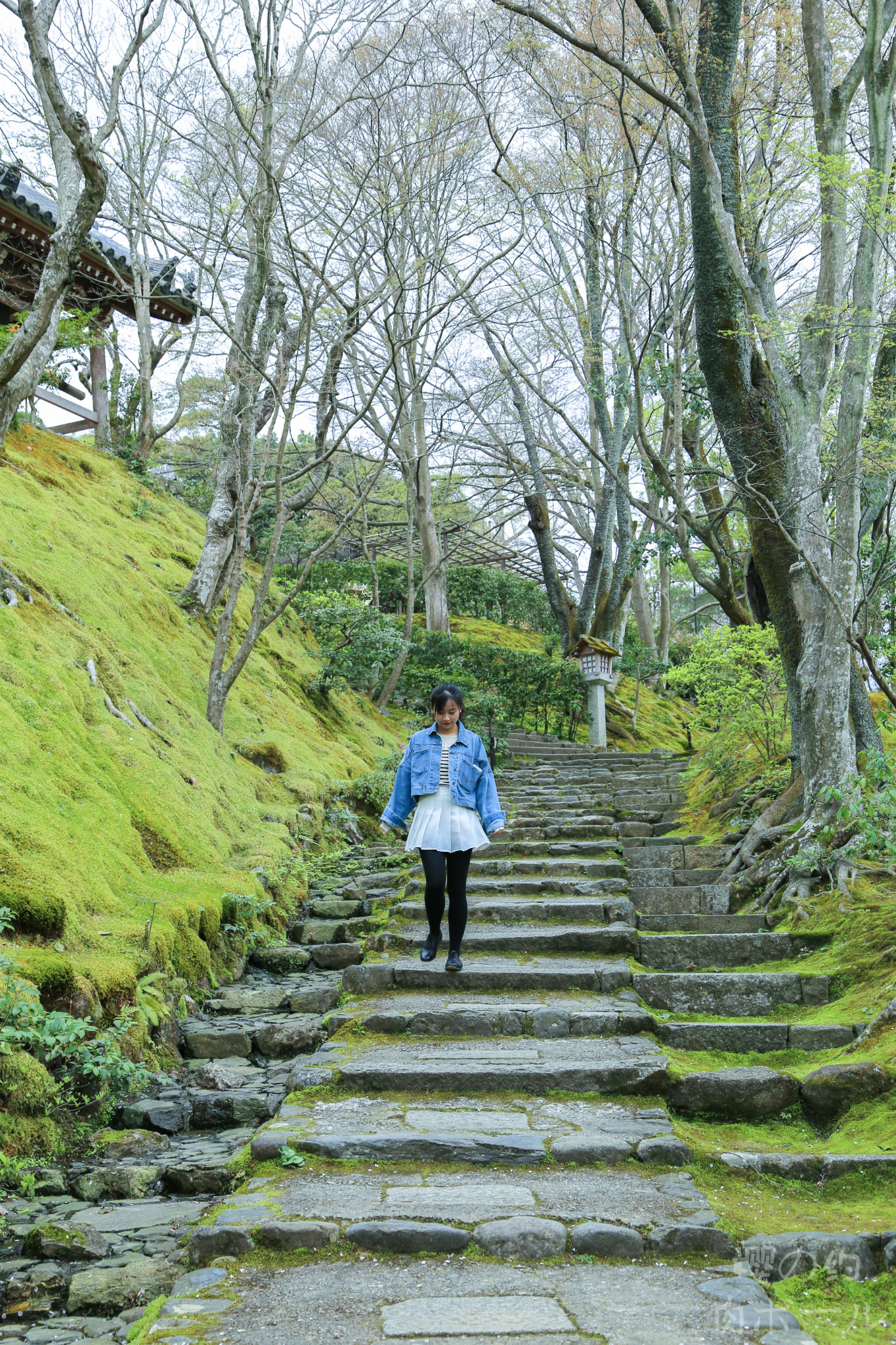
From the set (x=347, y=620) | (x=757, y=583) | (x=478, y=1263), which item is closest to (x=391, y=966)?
(x=478, y=1263)

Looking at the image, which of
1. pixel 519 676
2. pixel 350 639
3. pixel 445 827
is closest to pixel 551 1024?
pixel 445 827

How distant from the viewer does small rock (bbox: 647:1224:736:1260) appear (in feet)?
9.68

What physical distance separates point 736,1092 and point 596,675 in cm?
1469

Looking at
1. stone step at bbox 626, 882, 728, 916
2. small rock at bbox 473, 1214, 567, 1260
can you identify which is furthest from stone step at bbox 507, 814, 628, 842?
small rock at bbox 473, 1214, 567, 1260

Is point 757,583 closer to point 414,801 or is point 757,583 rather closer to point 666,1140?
point 414,801

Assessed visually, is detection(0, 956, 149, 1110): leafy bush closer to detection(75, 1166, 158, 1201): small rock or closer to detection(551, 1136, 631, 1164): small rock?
detection(75, 1166, 158, 1201): small rock

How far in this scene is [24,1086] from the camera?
12.6 feet

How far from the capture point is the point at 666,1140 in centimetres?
360

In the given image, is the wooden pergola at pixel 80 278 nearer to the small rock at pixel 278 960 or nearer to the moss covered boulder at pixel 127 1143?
the small rock at pixel 278 960

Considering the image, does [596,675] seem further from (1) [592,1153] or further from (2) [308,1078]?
(1) [592,1153]

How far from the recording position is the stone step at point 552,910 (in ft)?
20.8

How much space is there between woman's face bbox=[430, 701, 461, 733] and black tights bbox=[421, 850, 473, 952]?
2.40ft

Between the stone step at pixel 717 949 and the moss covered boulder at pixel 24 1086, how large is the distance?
11.1 ft

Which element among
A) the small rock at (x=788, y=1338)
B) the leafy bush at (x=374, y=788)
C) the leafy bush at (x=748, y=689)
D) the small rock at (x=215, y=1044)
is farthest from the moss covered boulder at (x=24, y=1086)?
the leafy bush at (x=374, y=788)
